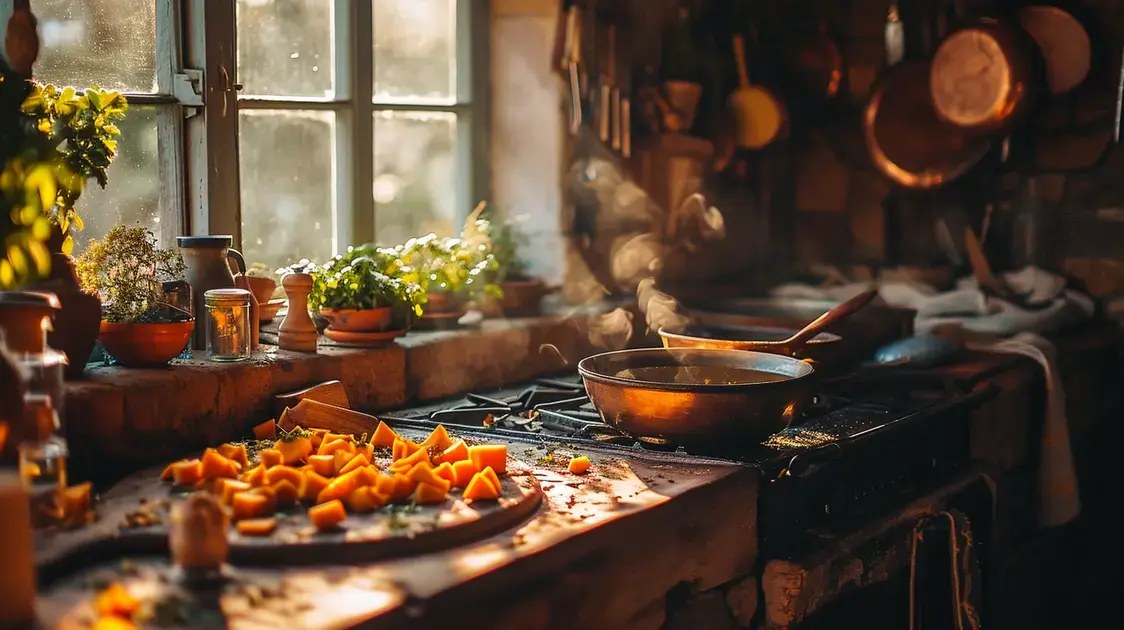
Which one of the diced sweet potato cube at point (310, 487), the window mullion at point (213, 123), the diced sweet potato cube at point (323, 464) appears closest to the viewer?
the diced sweet potato cube at point (310, 487)

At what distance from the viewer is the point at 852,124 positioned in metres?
5.03

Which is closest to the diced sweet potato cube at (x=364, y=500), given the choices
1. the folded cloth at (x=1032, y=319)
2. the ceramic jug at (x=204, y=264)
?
the ceramic jug at (x=204, y=264)

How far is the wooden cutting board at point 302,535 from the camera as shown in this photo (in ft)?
5.94

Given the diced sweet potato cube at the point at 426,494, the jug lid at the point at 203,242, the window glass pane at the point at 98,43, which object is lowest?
the diced sweet potato cube at the point at 426,494

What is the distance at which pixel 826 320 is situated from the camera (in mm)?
2920

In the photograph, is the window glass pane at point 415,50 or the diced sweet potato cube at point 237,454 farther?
the window glass pane at point 415,50

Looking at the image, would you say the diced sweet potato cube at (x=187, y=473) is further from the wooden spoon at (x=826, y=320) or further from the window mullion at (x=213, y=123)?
the wooden spoon at (x=826, y=320)

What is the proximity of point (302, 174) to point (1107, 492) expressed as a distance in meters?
3.14

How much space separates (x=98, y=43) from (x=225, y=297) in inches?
25.8

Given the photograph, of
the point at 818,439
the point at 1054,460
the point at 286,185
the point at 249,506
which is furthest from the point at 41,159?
the point at 1054,460

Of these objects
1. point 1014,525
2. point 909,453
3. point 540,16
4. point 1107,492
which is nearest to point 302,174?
point 540,16

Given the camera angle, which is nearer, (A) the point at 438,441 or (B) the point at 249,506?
(B) the point at 249,506

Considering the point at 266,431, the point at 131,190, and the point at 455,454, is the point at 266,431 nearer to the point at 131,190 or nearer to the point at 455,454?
the point at 455,454

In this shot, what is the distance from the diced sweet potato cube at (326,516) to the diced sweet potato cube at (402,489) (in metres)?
0.16
